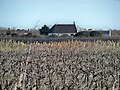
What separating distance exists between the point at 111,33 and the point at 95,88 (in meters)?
66.1

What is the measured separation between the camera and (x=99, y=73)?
19.7ft

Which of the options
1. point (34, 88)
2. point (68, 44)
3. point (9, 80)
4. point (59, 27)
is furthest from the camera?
point (59, 27)

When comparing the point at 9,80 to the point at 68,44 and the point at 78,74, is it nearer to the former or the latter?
the point at 78,74

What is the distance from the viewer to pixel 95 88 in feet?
17.5

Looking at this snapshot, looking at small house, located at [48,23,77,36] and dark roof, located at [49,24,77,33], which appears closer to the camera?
small house, located at [48,23,77,36]

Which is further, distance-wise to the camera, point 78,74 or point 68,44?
point 68,44

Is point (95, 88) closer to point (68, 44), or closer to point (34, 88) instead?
point (34, 88)

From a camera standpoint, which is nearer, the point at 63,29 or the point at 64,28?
the point at 63,29

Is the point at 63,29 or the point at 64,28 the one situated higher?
the point at 64,28

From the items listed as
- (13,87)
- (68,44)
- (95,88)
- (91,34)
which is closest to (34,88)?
(13,87)

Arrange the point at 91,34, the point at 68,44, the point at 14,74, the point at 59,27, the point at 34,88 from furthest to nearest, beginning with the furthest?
1. the point at 59,27
2. the point at 91,34
3. the point at 68,44
4. the point at 14,74
5. the point at 34,88

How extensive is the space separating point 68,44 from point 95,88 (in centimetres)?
1581

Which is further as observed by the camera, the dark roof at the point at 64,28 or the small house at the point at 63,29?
the dark roof at the point at 64,28

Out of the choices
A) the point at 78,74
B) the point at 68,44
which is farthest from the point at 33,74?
the point at 68,44
